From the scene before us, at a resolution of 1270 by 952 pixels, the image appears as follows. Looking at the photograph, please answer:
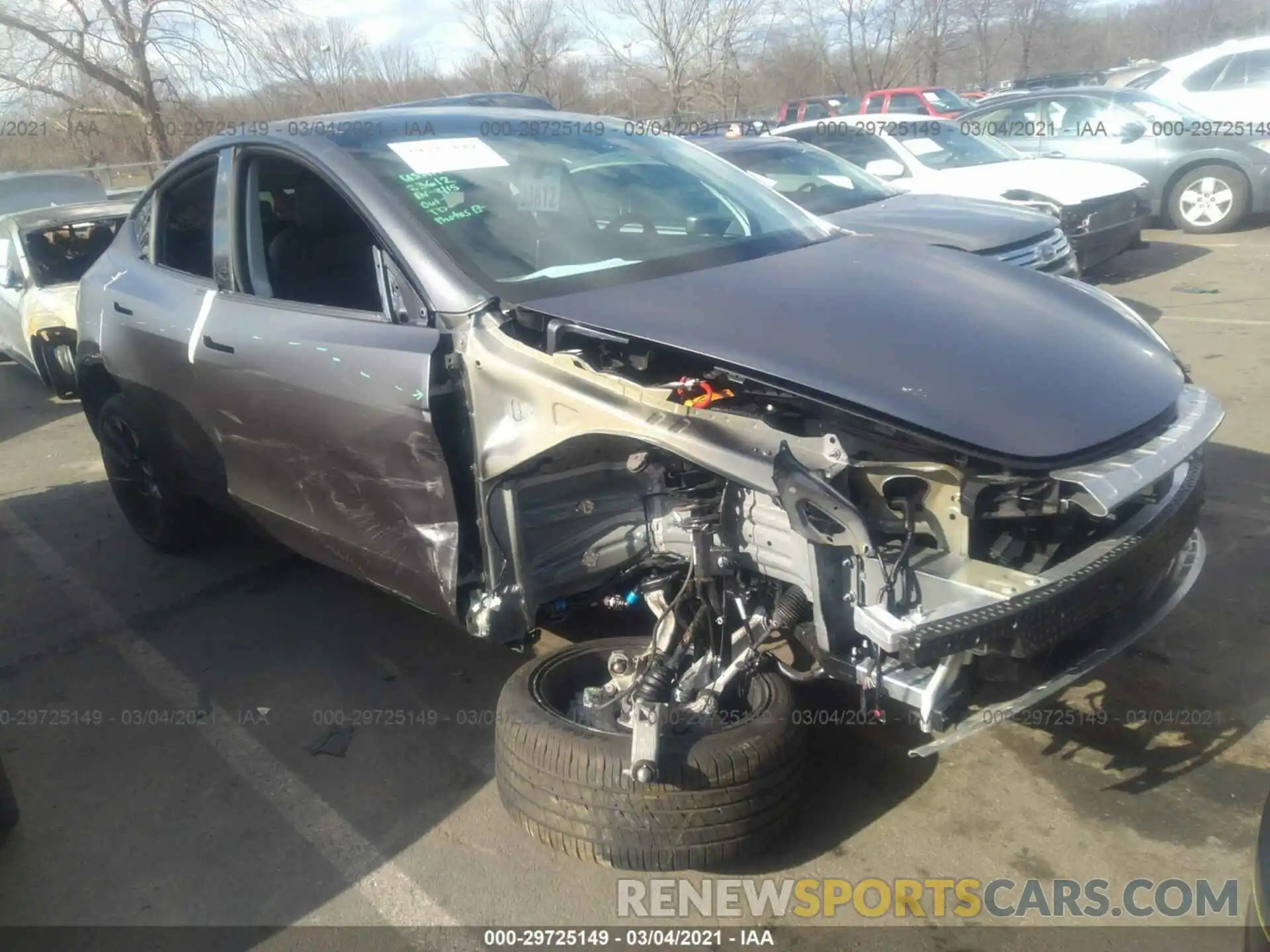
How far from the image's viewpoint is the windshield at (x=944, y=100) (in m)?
19.6

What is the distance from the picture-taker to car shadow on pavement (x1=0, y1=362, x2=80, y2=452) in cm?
804

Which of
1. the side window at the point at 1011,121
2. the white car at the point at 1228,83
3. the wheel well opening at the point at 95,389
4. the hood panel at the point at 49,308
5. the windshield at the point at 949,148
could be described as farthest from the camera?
the side window at the point at 1011,121

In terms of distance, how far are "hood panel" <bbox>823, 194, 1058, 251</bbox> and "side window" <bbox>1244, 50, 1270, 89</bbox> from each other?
649 centimetres

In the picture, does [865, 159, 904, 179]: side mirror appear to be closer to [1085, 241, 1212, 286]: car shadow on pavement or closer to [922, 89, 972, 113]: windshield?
[1085, 241, 1212, 286]: car shadow on pavement

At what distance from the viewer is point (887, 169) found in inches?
366

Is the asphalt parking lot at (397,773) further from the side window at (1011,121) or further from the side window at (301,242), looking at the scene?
the side window at (1011,121)

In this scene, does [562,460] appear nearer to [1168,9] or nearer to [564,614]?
[564,614]

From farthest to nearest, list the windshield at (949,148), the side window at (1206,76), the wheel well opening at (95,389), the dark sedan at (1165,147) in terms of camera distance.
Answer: the side window at (1206,76) → the dark sedan at (1165,147) → the windshield at (949,148) → the wheel well opening at (95,389)

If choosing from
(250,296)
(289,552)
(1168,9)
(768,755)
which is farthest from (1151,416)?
(1168,9)

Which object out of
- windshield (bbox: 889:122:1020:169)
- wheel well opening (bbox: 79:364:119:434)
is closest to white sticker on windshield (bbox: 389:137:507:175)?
wheel well opening (bbox: 79:364:119:434)

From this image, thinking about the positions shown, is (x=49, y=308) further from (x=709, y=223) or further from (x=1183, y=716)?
(x=1183, y=716)

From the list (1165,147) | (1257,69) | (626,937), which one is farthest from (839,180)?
(1257,69)

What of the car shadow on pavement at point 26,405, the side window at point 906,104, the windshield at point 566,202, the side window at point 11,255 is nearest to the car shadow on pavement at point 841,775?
the windshield at point 566,202

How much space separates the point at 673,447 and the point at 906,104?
20.0 meters
